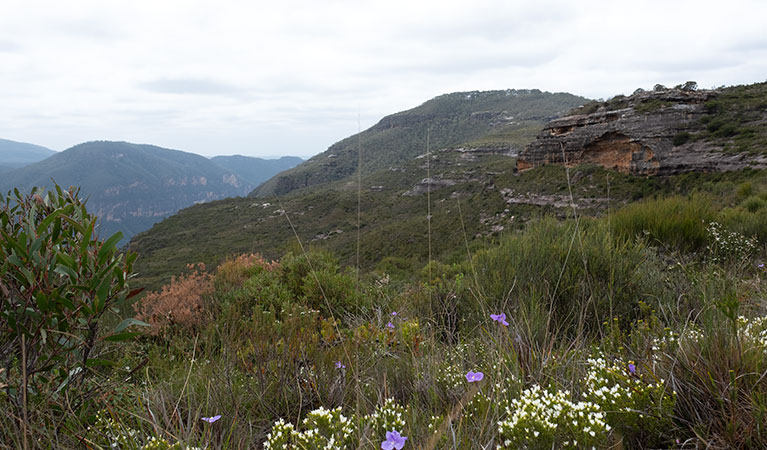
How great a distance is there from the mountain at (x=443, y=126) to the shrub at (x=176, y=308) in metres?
80.1

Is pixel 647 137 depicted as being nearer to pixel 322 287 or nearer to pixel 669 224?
pixel 669 224

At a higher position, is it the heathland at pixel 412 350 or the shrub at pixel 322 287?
the heathland at pixel 412 350

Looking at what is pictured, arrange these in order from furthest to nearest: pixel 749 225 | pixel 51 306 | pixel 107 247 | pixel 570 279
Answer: pixel 749 225 < pixel 570 279 < pixel 107 247 < pixel 51 306

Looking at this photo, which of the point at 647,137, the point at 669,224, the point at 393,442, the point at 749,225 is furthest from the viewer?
the point at 647,137

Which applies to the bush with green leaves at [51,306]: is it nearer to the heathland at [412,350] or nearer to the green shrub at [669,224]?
the heathland at [412,350]

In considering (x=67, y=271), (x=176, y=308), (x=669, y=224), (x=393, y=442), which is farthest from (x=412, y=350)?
(x=669, y=224)

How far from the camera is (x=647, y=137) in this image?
28344 mm

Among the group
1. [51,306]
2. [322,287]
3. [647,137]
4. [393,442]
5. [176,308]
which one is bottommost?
[322,287]

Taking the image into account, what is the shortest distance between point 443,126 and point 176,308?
108 m

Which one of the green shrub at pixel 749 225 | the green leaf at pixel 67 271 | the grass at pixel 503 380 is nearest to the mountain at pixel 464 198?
the green leaf at pixel 67 271

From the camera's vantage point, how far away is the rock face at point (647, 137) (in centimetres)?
2500

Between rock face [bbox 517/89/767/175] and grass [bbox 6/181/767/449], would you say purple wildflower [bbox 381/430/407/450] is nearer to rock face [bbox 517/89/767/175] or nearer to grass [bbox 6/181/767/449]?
grass [bbox 6/181/767/449]

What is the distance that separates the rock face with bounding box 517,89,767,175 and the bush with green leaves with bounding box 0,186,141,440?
80.0ft

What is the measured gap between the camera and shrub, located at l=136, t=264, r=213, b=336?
3.79 metres
